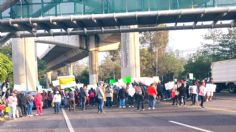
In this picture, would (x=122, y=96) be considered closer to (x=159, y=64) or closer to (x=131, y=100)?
(x=131, y=100)

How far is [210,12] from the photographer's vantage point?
32.8m

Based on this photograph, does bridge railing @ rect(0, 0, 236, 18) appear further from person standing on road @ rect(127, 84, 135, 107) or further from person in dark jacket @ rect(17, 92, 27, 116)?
person standing on road @ rect(127, 84, 135, 107)

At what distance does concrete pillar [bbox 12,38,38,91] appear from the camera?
5903 centimetres

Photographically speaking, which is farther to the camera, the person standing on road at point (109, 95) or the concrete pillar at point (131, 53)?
the concrete pillar at point (131, 53)

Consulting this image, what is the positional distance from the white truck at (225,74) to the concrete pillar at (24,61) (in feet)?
67.3

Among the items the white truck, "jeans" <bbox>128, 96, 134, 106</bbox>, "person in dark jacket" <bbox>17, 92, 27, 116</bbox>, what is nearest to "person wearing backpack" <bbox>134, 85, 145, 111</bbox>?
"jeans" <bbox>128, 96, 134, 106</bbox>

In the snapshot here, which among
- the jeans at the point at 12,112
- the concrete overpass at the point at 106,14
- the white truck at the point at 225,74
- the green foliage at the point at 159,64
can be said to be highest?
the concrete overpass at the point at 106,14

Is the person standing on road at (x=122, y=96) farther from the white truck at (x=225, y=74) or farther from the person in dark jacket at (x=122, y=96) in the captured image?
the white truck at (x=225, y=74)

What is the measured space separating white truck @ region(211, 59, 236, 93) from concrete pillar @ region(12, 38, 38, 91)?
20.5m

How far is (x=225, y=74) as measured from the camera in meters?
52.0

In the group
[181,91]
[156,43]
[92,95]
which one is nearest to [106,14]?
[181,91]

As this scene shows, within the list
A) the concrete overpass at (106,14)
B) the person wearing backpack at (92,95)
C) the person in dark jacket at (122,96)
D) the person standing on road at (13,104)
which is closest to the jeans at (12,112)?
the person standing on road at (13,104)

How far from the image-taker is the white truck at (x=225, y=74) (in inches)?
1961

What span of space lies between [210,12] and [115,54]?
6658 cm
